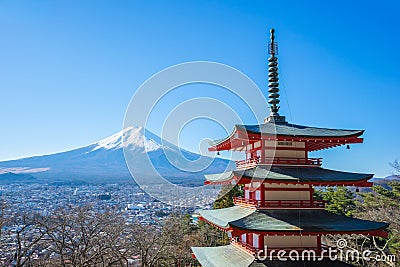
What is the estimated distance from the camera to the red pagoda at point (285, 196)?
965 centimetres

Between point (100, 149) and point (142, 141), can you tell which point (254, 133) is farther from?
point (100, 149)

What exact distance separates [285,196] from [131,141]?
89.7 ft

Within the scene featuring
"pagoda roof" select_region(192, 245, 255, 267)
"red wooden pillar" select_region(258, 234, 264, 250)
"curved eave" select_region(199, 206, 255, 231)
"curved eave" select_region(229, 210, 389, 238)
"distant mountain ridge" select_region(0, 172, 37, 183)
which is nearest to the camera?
"curved eave" select_region(229, 210, 389, 238)

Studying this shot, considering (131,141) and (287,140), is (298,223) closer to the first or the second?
(287,140)

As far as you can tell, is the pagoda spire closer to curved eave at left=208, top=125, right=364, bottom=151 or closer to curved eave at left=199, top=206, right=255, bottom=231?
curved eave at left=208, top=125, right=364, bottom=151

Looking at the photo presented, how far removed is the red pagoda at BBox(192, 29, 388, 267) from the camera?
9.65 meters

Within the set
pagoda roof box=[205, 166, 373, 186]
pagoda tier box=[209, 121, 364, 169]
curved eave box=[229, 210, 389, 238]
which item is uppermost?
pagoda tier box=[209, 121, 364, 169]

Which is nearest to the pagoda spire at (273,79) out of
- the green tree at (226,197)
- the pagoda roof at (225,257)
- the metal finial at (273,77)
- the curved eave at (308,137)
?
the metal finial at (273,77)

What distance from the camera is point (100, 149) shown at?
7219 cm

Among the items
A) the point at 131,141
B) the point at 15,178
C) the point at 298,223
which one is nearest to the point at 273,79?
the point at 298,223

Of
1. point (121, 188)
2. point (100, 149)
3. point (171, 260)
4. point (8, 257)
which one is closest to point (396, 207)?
point (171, 260)

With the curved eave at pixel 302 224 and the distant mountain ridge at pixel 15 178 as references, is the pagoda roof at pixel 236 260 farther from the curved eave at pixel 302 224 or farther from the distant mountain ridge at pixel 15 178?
the distant mountain ridge at pixel 15 178

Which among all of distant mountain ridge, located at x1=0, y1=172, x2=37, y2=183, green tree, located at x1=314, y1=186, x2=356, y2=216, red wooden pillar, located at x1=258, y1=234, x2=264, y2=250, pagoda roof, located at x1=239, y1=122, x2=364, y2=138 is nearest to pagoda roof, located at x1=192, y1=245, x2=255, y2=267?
red wooden pillar, located at x1=258, y1=234, x2=264, y2=250

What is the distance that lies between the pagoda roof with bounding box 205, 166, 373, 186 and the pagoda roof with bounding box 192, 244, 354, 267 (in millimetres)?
2385
